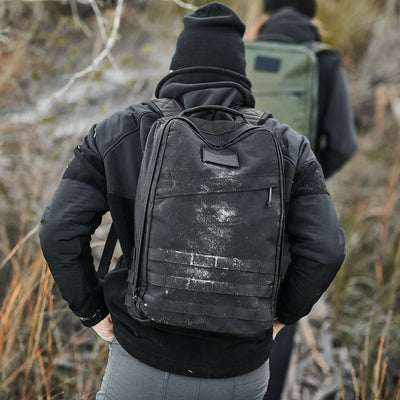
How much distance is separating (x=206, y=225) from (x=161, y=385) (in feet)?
1.53

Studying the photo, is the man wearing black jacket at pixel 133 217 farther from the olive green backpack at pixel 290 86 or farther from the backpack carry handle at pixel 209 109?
the olive green backpack at pixel 290 86

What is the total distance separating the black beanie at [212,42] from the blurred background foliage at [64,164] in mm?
846

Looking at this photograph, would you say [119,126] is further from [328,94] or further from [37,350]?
[328,94]

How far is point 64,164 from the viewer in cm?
300

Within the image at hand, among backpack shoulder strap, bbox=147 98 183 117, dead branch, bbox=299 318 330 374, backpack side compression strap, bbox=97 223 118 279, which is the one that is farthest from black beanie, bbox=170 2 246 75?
dead branch, bbox=299 318 330 374

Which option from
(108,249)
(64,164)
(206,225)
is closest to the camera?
(206,225)

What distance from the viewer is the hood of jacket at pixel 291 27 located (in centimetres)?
228

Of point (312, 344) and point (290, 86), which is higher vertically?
point (290, 86)

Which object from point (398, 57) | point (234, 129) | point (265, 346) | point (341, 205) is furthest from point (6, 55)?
point (398, 57)

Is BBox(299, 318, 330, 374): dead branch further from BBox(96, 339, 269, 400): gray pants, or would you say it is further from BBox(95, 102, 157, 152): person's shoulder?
BBox(95, 102, 157, 152): person's shoulder

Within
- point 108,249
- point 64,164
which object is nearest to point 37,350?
point 108,249

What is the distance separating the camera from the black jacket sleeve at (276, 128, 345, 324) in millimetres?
1185

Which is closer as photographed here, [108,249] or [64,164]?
[108,249]

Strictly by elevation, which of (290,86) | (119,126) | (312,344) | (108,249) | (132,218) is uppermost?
(119,126)
